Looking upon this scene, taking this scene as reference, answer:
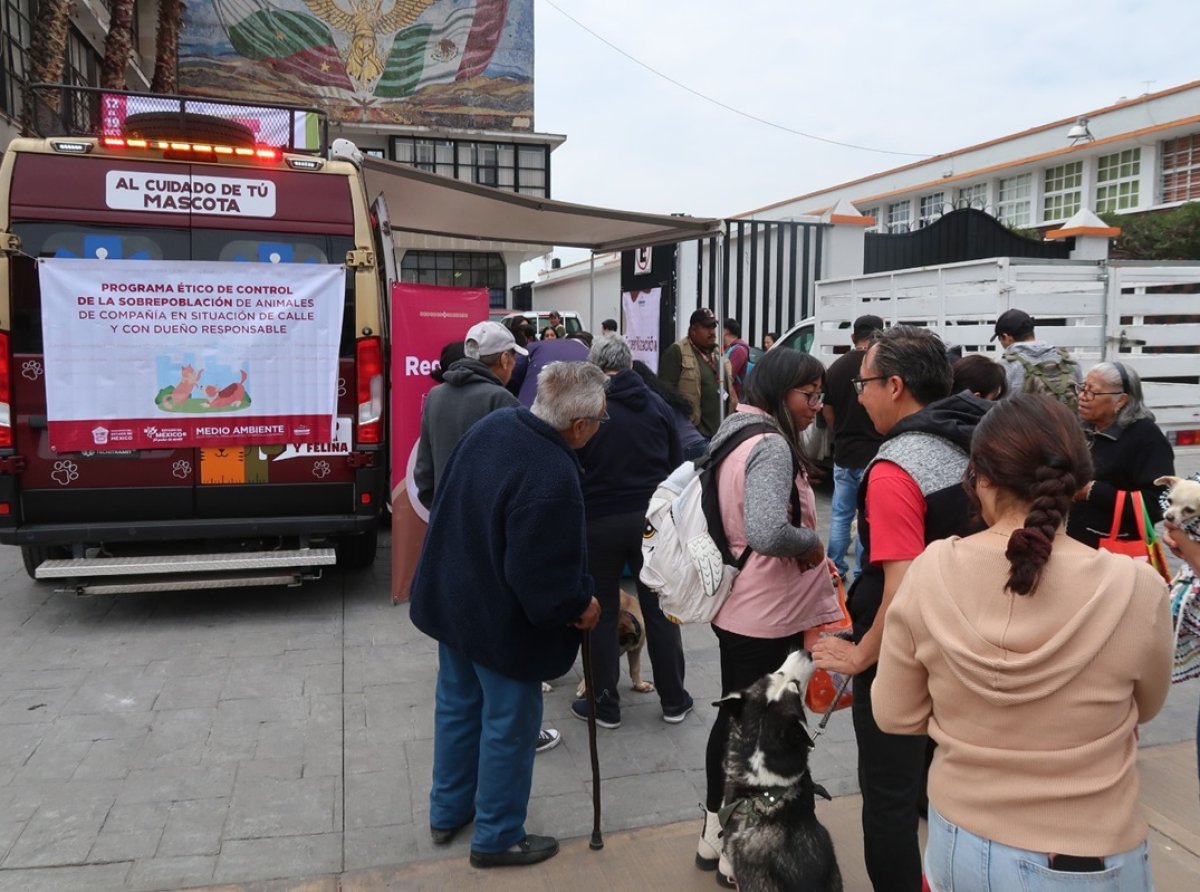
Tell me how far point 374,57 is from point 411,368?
32.4 metres

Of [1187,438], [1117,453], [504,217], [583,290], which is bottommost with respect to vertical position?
[1187,438]

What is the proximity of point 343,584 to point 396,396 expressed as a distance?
146 cm

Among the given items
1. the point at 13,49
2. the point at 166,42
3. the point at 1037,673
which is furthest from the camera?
the point at 166,42

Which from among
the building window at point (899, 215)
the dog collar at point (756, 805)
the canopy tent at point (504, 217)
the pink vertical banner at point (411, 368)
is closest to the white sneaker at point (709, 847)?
the dog collar at point (756, 805)

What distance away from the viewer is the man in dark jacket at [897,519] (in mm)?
2338

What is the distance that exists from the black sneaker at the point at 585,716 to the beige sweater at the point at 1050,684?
268cm

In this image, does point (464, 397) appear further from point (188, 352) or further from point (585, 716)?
point (188, 352)

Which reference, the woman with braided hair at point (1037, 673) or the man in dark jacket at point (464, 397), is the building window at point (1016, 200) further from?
the woman with braided hair at point (1037, 673)

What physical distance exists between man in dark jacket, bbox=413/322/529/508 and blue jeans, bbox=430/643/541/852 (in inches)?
65.0

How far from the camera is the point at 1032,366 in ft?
17.3

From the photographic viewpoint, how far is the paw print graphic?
210 inches

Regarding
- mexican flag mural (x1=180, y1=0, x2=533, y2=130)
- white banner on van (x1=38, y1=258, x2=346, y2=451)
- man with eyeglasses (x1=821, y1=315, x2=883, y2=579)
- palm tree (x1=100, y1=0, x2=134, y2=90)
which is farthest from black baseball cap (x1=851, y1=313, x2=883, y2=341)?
mexican flag mural (x1=180, y1=0, x2=533, y2=130)

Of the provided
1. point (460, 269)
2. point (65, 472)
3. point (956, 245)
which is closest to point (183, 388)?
point (65, 472)

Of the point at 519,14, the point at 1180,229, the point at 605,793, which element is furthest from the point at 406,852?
the point at 519,14
